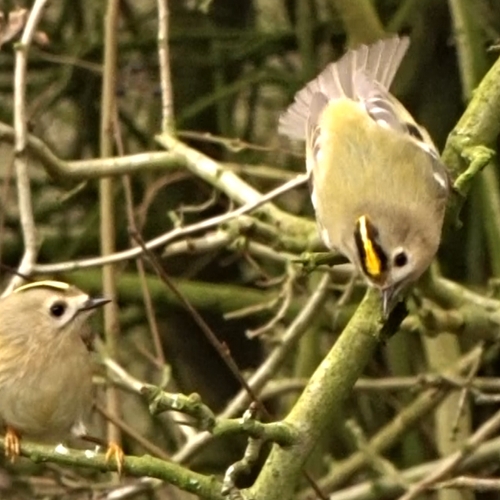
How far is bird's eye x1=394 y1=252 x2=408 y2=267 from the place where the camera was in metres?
2.52

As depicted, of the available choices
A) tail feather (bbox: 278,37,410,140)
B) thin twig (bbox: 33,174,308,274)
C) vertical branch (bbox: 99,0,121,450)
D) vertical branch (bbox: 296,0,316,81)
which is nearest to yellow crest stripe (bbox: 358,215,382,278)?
thin twig (bbox: 33,174,308,274)

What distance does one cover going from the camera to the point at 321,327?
A: 3977mm

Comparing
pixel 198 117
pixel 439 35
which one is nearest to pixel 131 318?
pixel 198 117

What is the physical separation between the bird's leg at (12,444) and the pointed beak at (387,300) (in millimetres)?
618

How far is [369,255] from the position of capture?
2.51 metres

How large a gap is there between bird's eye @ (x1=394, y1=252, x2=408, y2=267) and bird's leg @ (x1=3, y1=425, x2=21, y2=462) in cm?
72

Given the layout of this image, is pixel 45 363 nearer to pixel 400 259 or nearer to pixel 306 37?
pixel 400 259

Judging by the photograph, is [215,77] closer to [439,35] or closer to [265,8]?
[265,8]

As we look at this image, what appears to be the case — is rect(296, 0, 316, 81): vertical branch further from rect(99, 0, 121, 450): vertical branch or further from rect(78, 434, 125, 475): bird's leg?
rect(78, 434, 125, 475): bird's leg

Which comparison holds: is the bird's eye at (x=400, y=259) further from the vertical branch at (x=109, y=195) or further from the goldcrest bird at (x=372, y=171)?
the vertical branch at (x=109, y=195)

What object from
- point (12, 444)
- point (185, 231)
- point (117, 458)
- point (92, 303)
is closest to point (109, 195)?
point (185, 231)

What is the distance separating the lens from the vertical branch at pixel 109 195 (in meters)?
3.45

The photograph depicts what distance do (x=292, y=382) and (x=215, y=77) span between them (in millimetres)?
1121

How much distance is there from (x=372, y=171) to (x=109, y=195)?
1.08 metres
